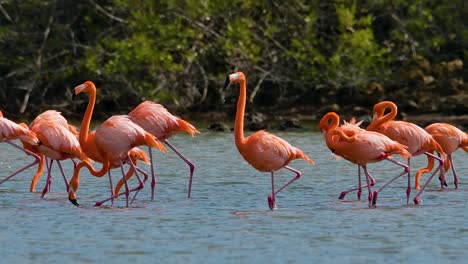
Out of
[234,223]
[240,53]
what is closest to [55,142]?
[234,223]

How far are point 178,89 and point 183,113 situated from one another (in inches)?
22.8

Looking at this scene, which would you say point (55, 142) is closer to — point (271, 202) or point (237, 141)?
point (237, 141)

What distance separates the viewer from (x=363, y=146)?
9.84m

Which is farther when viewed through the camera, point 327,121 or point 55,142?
point 55,142

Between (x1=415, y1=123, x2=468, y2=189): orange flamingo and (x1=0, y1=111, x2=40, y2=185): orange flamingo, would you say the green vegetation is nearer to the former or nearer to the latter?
(x1=415, y1=123, x2=468, y2=189): orange flamingo

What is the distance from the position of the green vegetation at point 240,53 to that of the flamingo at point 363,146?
12.7 metres

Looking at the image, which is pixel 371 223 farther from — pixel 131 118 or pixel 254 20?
pixel 254 20

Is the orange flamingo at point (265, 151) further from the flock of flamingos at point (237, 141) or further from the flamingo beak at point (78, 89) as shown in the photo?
the flamingo beak at point (78, 89)

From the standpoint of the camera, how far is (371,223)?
8898 mm

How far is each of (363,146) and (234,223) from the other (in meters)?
1.55

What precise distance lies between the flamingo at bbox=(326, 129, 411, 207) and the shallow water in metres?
0.45

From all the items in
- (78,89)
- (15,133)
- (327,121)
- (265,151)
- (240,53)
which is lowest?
(265,151)

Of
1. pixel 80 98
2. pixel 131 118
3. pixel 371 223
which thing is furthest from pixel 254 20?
pixel 371 223

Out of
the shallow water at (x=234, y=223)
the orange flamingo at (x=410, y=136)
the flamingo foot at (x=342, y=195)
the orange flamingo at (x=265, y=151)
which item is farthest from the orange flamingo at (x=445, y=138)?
the orange flamingo at (x=265, y=151)
